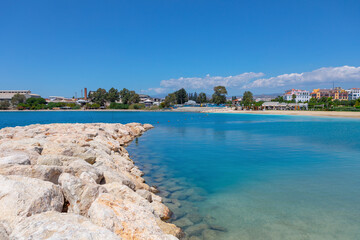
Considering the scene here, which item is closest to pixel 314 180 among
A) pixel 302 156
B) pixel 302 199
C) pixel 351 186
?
pixel 351 186

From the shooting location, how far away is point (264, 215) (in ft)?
21.7

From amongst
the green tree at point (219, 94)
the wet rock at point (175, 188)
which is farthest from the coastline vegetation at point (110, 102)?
the wet rock at point (175, 188)

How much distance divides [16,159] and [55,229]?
9.83 feet

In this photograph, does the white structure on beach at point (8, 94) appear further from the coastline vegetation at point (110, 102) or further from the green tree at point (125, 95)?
the green tree at point (125, 95)

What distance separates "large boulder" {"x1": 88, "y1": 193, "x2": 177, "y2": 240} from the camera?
4.04 m

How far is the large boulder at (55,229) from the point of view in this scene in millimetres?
3102

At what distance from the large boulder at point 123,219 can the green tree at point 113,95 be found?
12013 cm

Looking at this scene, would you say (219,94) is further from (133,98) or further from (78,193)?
(78,193)

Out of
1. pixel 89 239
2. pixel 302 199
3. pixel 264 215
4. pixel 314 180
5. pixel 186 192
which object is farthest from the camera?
pixel 314 180

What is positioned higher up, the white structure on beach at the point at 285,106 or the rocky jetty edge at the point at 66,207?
the white structure on beach at the point at 285,106

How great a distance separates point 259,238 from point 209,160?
7987mm

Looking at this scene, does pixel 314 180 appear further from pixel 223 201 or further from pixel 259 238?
pixel 259 238

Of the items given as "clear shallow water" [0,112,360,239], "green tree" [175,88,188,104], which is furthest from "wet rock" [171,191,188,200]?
"green tree" [175,88,188,104]

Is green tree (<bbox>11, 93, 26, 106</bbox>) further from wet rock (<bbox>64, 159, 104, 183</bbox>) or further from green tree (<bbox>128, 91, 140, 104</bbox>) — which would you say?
wet rock (<bbox>64, 159, 104, 183</bbox>)
